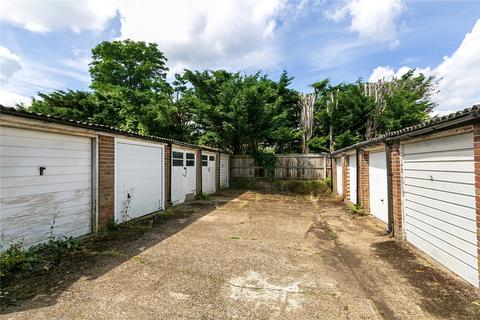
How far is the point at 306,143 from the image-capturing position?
15.2 metres

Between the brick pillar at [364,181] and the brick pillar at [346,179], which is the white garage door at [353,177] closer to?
the brick pillar at [346,179]

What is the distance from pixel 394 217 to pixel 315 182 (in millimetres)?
7550

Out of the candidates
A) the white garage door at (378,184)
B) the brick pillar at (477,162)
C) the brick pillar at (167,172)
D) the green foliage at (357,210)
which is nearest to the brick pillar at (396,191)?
the white garage door at (378,184)

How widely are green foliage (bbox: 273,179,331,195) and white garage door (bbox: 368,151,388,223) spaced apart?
537cm

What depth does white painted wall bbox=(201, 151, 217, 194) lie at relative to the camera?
11.6 meters

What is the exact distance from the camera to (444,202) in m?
3.66

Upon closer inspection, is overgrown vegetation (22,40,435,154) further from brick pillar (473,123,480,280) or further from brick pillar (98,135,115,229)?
brick pillar (473,123,480,280)

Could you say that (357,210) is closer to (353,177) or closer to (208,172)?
(353,177)

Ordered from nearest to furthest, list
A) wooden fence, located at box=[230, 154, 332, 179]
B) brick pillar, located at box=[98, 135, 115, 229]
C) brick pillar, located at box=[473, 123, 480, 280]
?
1. brick pillar, located at box=[473, 123, 480, 280]
2. brick pillar, located at box=[98, 135, 115, 229]
3. wooden fence, located at box=[230, 154, 332, 179]

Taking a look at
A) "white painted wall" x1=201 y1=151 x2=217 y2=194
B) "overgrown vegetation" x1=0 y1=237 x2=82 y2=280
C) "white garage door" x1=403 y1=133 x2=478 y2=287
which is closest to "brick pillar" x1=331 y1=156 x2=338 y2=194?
"white painted wall" x1=201 y1=151 x2=217 y2=194

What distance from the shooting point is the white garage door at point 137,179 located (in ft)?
19.4

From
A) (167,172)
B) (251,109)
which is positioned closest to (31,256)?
(167,172)

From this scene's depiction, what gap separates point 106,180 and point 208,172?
6806 mm

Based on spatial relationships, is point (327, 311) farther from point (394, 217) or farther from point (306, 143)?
point (306, 143)
